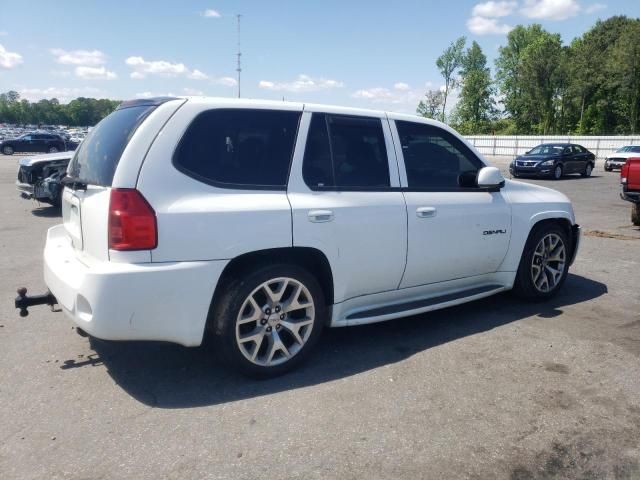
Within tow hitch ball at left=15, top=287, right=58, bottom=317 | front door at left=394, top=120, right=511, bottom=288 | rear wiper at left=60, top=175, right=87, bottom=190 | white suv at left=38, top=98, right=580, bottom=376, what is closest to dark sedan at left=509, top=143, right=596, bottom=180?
front door at left=394, top=120, right=511, bottom=288

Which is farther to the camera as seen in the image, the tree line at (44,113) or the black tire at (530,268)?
the tree line at (44,113)

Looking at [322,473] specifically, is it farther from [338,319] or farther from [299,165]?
[299,165]

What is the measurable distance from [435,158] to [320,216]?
1.38 m

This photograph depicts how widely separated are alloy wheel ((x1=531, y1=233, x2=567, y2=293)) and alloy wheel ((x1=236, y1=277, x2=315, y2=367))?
8.58 ft

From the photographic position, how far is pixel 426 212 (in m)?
4.17

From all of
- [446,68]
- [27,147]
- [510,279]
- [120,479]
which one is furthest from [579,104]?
[120,479]

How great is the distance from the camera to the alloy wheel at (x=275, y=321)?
3467mm

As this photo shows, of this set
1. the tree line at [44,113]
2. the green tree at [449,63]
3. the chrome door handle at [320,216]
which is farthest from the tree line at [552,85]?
the tree line at [44,113]

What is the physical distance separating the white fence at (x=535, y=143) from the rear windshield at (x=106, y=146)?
38.4 meters

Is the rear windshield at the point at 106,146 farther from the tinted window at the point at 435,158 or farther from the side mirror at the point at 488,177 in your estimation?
the side mirror at the point at 488,177

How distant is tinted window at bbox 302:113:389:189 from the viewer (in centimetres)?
376

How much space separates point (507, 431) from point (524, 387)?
62 centimetres

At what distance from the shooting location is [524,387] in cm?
351

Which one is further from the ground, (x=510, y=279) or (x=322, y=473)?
(x=510, y=279)
